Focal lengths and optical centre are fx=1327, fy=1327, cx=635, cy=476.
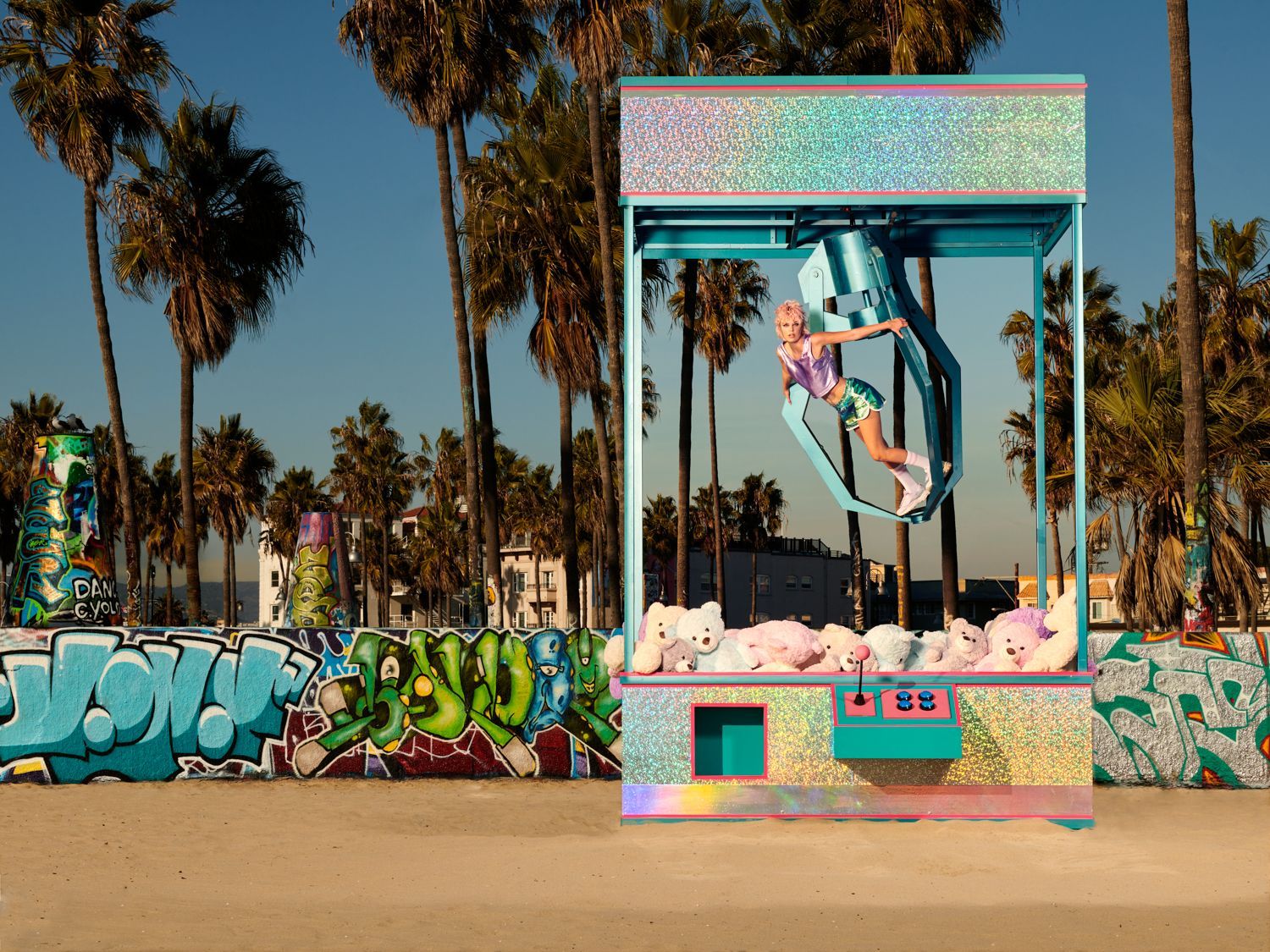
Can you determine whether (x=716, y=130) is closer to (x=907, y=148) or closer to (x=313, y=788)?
(x=907, y=148)

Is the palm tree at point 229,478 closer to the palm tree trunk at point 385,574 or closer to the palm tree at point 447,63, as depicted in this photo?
the palm tree trunk at point 385,574

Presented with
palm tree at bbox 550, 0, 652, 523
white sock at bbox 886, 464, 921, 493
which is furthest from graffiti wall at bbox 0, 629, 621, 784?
palm tree at bbox 550, 0, 652, 523

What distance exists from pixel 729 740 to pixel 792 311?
4031mm

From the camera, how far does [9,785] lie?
14016mm

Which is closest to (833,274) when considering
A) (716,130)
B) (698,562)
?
(716,130)

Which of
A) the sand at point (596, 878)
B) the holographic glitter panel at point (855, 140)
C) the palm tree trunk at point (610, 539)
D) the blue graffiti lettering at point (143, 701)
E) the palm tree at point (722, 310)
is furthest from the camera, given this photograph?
the palm tree at point (722, 310)

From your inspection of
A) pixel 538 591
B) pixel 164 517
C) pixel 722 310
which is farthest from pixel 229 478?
pixel 722 310

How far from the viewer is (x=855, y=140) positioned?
1155cm

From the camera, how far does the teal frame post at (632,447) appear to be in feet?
37.3

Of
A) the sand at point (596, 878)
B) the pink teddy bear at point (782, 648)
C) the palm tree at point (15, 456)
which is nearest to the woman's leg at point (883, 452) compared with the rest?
the pink teddy bear at point (782, 648)

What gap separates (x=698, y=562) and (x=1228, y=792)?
64.5 metres

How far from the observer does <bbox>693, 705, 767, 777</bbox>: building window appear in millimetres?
11312

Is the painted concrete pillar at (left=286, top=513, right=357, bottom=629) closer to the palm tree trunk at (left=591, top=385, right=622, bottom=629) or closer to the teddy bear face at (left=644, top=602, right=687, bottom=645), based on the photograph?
the palm tree trunk at (left=591, top=385, right=622, bottom=629)

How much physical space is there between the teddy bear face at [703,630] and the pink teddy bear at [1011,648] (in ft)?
7.60
